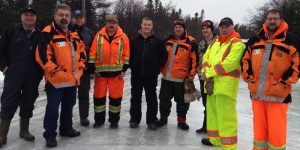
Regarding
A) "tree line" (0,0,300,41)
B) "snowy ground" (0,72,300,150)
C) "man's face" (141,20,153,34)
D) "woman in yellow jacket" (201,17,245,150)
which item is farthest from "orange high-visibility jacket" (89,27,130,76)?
"tree line" (0,0,300,41)

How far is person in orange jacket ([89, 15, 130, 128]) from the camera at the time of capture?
578cm

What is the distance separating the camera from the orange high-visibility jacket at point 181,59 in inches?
232

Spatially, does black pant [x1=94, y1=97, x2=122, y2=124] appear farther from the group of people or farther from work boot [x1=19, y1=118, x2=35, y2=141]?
work boot [x1=19, y1=118, x2=35, y2=141]

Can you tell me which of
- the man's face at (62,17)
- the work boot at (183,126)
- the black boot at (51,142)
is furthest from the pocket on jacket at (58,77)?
the work boot at (183,126)

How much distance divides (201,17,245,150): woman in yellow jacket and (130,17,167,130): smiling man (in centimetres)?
140

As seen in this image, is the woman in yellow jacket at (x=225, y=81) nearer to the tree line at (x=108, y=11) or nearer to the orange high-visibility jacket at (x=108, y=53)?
the orange high-visibility jacket at (x=108, y=53)

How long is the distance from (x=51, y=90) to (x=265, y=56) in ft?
10.5

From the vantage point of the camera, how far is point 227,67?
14.8 feet

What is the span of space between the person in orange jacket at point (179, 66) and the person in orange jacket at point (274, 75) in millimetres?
1797

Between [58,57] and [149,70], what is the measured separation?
5.66 feet

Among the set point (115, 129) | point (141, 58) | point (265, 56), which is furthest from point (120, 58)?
point (265, 56)

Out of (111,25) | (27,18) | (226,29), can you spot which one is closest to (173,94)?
(111,25)

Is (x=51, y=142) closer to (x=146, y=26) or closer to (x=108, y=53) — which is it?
(x=108, y=53)

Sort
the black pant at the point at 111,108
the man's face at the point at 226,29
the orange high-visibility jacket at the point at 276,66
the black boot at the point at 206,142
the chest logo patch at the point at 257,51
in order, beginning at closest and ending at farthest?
the orange high-visibility jacket at the point at 276,66 → the chest logo patch at the point at 257,51 → the man's face at the point at 226,29 → the black boot at the point at 206,142 → the black pant at the point at 111,108
